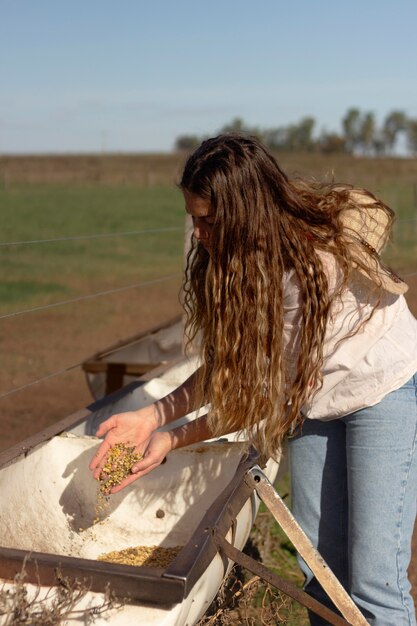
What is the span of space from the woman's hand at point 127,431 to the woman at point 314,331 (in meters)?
0.11

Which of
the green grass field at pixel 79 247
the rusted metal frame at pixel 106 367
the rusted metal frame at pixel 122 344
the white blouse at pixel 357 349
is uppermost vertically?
the white blouse at pixel 357 349

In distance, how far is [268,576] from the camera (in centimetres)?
224

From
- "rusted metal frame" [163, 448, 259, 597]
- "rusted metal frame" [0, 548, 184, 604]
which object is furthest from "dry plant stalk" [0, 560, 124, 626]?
"rusted metal frame" [163, 448, 259, 597]

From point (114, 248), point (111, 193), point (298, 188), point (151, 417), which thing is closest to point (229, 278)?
point (298, 188)

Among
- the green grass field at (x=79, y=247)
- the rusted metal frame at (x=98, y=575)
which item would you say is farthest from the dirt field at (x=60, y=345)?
the rusted metal frame at (x=98, y=575)

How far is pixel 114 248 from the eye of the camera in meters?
17.7

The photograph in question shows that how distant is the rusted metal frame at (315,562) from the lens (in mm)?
2383

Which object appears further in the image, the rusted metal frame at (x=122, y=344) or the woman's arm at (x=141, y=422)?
the rusted metal frame at (x=122, y=344)

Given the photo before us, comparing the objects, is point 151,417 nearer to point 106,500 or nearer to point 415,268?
point 106,500

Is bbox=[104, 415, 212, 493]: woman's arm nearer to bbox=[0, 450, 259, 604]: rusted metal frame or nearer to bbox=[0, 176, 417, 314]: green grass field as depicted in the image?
bbox=[0, 450, 259, 604]: rusted metal frame

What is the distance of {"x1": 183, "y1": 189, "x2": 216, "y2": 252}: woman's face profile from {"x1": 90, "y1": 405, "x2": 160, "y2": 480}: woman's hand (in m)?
0.61

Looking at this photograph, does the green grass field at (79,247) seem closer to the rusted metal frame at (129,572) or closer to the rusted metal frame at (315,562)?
the rusted metal frame at (315,562)

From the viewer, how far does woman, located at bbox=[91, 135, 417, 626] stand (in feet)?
7.39

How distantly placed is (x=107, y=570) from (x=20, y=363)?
618cm
